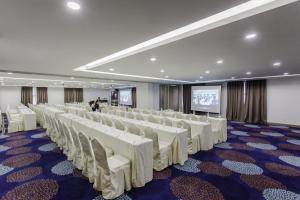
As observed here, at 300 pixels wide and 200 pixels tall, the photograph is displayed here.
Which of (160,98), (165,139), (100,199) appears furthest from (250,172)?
(160,98)

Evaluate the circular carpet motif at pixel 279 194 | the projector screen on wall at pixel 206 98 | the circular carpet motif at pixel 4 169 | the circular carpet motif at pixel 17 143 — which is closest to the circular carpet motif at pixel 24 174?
the circular carpet motif at pixel 4 169

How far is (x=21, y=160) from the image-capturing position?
3.84 m

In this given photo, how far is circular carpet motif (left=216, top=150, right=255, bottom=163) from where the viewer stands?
383cm

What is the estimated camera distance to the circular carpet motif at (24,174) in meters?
2.99

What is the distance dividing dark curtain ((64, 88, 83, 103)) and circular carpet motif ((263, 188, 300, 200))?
19.4 m

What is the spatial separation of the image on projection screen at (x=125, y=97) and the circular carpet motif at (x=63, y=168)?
13.7 m

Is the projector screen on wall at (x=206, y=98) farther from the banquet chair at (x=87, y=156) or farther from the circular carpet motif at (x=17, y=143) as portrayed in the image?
the circular carpet motif at (x=17, y=143)

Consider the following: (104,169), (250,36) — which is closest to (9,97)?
(104,169)

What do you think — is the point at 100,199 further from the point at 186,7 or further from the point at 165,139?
the point at 186,7

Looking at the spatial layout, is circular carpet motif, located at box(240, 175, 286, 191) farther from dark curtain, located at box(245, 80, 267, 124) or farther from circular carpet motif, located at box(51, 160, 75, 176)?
dark curtain, located at box(245, 80, 267, 124)

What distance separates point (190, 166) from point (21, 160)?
4.11 m

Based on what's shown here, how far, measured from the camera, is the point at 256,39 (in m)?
2.81

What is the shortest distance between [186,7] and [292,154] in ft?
16.2

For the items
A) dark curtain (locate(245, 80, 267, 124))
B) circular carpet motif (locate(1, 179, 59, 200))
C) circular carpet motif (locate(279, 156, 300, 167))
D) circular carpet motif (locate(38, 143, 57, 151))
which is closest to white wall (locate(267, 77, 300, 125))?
dark curtain (locate(245, 80, 267, 124))
